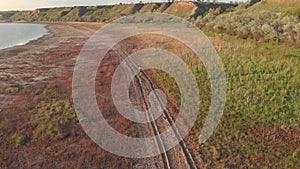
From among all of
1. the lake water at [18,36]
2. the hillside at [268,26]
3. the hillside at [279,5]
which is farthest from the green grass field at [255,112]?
the lake water at [18,36]

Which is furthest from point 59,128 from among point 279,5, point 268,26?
point 279,5

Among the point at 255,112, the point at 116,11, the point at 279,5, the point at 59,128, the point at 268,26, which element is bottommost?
the point at 116,11

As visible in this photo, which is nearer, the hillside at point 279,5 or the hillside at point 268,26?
the hillside at point 268,26

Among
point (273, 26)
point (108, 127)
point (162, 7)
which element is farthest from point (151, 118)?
point (162, 7)

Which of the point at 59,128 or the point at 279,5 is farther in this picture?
the point at 279,5

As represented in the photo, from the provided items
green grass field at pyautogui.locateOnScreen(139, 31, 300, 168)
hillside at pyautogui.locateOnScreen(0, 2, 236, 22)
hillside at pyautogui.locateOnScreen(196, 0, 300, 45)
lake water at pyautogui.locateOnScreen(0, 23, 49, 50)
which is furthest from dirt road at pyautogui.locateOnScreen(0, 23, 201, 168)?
hillside at pyautogui.locateOnScreen(0, 2, 236, 22)

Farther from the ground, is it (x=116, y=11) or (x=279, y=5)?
(x=279, y=5)

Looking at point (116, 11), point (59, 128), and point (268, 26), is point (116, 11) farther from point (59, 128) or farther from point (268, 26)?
point (59, 128)

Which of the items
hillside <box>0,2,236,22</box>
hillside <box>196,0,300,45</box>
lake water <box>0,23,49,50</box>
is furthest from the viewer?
hillside <box>0,2,236,22</box>

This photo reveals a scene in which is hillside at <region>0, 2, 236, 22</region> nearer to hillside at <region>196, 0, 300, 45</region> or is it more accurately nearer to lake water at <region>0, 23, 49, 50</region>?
lake water at <region>0, 23, 49, 50</region>

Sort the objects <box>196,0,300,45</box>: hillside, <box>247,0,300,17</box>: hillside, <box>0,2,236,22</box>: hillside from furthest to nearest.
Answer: <box>0,2,236,22</box>: hillside → <box>247,0,300,17</box>: hillside → <box>196,0,300,45</box>: hillside

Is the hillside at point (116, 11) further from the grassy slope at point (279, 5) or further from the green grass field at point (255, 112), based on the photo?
the green grass field at point (255, 112)
